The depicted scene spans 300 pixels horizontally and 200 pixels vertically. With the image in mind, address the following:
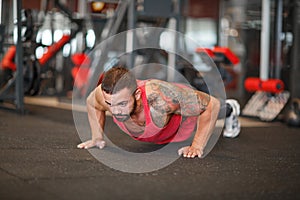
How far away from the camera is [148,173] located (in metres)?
2.05

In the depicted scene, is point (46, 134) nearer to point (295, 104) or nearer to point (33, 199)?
point (33, 199)

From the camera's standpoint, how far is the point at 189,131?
2625 millimetres

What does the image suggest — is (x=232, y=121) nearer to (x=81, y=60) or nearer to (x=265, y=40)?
(x=265, y=40)

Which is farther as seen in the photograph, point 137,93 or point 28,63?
point 28,63

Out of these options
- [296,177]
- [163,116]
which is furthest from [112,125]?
[296,177]

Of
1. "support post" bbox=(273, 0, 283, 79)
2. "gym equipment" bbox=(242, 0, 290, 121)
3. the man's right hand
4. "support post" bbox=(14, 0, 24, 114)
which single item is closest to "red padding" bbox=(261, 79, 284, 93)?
"gym equipment" bbox=(242, 0, 290, 121)

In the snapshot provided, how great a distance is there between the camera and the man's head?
2102mm

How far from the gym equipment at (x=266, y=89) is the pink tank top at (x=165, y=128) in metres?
2.00

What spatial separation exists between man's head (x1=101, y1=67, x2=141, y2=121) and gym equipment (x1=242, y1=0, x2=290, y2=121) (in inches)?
98.6

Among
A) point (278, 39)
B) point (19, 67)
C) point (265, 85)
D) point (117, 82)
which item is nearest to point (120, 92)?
point (117, 82)

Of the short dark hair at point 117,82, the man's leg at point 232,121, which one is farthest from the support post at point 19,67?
the short dark hair at point 117,82

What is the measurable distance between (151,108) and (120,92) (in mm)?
229

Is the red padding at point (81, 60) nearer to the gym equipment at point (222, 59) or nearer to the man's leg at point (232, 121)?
the gym equipment at point (222, 59)

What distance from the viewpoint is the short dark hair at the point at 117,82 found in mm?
2104
